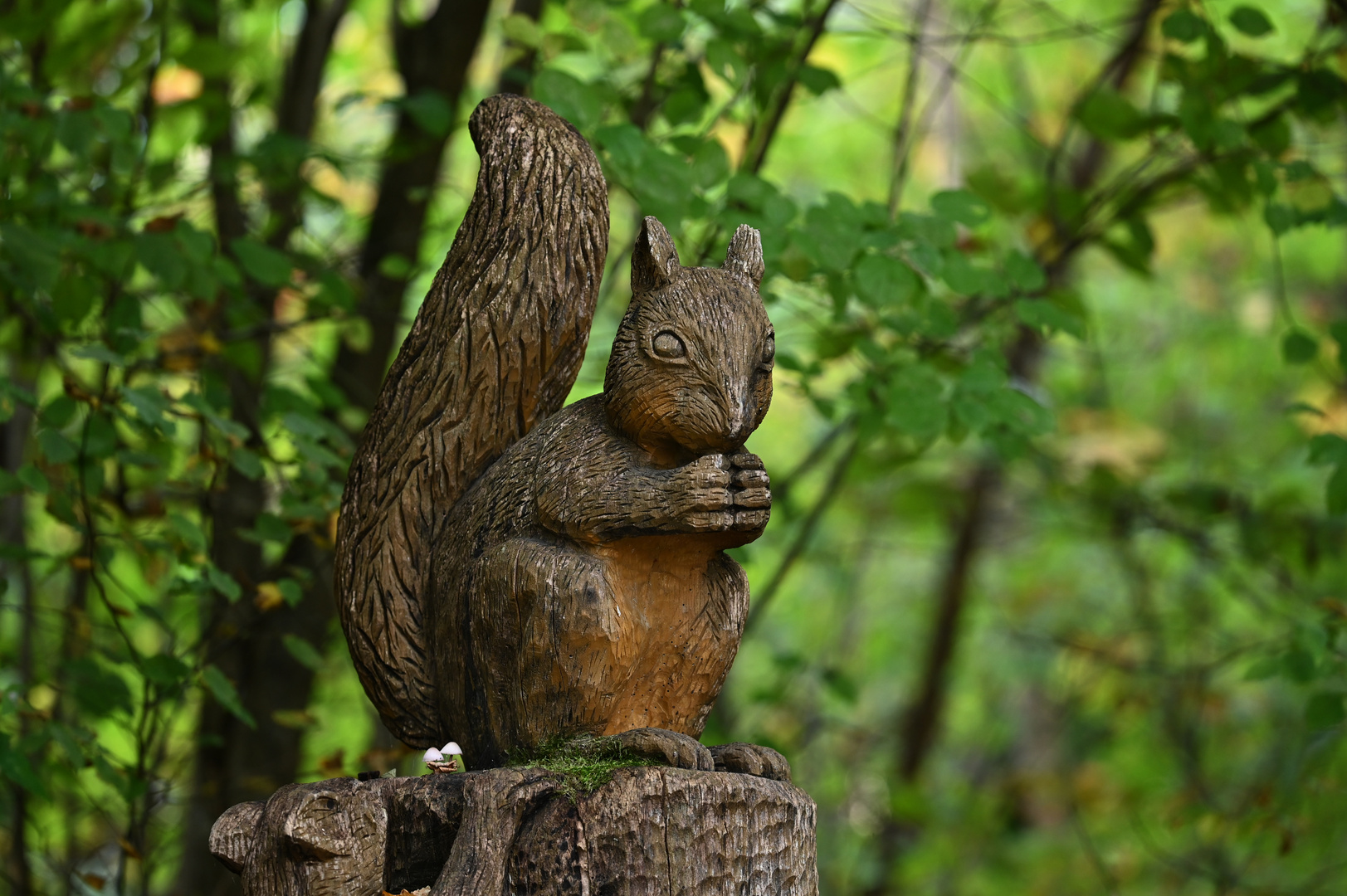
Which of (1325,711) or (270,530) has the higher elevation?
(1325,711)

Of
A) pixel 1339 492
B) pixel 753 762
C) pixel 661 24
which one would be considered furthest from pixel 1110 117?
pixel 753 762

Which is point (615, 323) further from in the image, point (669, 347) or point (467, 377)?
point (669, 347)

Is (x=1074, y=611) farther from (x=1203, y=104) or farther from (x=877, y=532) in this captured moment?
(x=1203, y=104)

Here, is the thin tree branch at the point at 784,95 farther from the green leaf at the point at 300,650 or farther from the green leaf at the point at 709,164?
the green leaf at the point at 300,650

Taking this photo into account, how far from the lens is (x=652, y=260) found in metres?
2.51

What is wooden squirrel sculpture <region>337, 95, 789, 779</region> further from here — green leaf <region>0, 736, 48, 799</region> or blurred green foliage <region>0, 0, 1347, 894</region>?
green leaf <region>0, 736, 48, 799</region>

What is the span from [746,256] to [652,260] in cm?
26

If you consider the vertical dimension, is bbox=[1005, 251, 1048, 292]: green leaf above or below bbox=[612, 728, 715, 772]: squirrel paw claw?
above

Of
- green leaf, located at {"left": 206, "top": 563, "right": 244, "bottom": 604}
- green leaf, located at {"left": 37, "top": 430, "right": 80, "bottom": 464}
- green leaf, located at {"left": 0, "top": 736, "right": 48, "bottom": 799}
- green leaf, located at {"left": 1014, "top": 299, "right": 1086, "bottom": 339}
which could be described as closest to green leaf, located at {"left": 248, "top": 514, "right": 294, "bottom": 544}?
green leaf, located at {"left": 206, "top": 563, "right": 244, "bottom": 604}

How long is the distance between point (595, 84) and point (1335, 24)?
2655mm

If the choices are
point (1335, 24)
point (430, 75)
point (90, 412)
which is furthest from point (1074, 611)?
point (90, 412)

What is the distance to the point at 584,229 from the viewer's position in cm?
278

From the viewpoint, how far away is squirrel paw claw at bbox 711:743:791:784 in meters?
2.46

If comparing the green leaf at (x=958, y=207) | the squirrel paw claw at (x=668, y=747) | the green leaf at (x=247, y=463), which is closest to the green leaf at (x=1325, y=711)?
the green leaf at (x=958, y=207)
